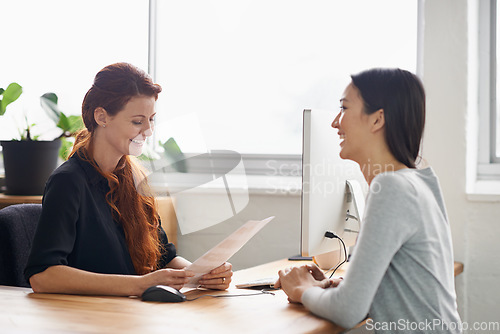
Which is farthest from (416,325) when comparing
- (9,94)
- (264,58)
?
(9,94)

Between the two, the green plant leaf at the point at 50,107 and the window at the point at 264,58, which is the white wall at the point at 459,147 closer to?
the window at the point at 264,58

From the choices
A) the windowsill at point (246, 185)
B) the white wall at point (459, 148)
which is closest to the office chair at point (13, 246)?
the windowsill at point (246, 185)

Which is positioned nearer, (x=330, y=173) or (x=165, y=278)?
(x=165, y=278)

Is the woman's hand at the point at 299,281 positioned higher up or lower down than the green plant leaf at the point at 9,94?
lower down

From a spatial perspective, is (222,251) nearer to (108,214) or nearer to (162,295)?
(162,295)

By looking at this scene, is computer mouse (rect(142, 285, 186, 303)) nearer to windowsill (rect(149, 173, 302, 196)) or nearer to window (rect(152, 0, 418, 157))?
windowsill (rect(149, 173, 302, 196))

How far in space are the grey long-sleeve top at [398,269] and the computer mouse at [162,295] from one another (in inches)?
12.6

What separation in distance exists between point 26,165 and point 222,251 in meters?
1.51

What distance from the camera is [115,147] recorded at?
1.71 metres

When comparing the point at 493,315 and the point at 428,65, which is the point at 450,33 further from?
the point at 493,315

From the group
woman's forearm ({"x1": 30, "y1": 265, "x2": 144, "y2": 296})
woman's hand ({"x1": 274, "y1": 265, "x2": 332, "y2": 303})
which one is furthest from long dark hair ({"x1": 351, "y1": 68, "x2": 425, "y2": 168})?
woman's forearm ({"x1": 30, "y1": 265, "x2": 144, "y2": 296})

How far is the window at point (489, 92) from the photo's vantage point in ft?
8.24

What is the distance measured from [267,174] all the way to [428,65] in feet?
3.08

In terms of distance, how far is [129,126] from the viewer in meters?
1.69
